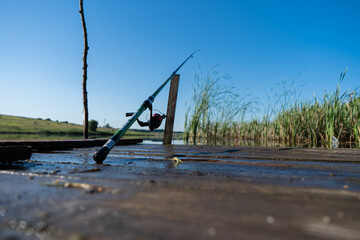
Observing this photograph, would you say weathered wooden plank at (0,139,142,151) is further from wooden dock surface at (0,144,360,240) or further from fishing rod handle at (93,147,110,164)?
wooden dock surface at (0,144,360,240)

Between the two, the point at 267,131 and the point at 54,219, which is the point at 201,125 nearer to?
the point at 267,131

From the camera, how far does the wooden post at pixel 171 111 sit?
5164 mm

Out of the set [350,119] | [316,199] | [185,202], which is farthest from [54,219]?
[350,119]

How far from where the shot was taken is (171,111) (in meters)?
5.29

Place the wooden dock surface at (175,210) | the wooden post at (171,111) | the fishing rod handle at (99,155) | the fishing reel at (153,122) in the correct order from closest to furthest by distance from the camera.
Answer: the wooden dock surface at (175,210) → the fishing rod handle at (99,155) → the fishing reel at (153,122) → the wooden post at (171,111)

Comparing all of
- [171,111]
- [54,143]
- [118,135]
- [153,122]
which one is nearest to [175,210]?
[118,135]

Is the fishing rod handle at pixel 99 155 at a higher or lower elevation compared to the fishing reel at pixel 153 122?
lower

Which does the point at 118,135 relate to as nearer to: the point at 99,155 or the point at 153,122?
the point at 99,155

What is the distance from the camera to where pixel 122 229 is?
620 millimetres

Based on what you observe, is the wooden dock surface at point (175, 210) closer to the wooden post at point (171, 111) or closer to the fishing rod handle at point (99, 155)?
the fishing rod handle at point (99, 155)

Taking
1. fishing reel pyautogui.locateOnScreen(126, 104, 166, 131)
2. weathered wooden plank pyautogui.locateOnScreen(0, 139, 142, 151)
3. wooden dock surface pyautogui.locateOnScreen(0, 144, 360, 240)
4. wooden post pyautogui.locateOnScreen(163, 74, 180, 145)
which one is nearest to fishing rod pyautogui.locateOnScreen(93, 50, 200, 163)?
fishing reel pyautogui.locateOnScreen(126, 104, 166, 131)

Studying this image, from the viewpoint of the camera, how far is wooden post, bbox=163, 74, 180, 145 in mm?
5164

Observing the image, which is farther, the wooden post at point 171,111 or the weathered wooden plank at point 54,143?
the wooden post at point 171,111

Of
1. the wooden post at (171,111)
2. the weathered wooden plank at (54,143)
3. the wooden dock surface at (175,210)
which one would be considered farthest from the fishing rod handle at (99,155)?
the wooden post at (171,111)
